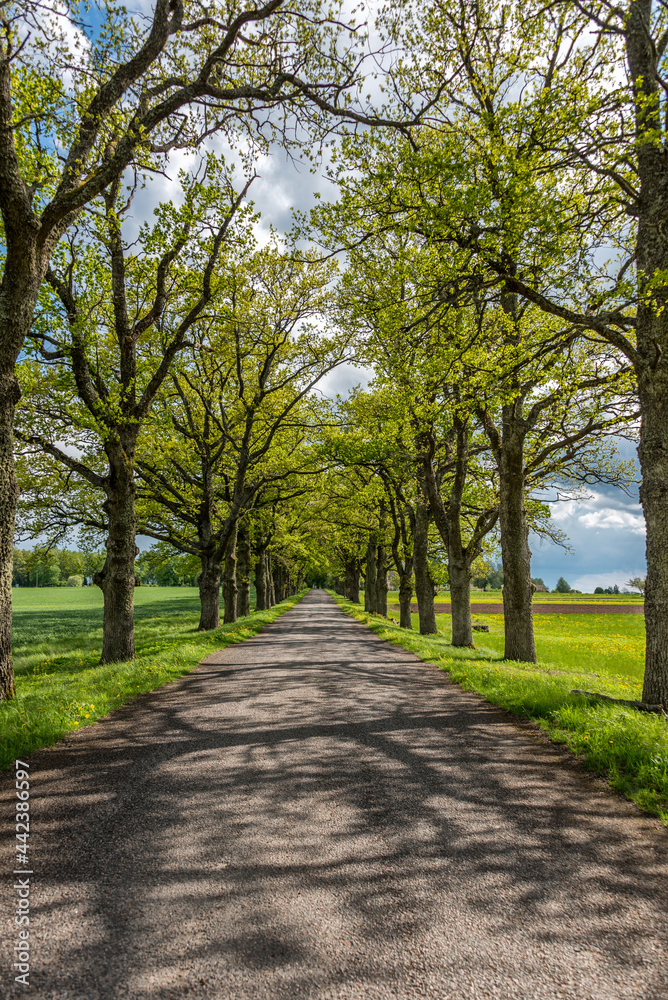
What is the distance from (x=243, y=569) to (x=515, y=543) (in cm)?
1592

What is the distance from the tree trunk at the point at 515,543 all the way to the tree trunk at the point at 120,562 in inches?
360

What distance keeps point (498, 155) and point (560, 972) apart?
8928mm

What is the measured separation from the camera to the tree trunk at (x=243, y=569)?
74.9ft

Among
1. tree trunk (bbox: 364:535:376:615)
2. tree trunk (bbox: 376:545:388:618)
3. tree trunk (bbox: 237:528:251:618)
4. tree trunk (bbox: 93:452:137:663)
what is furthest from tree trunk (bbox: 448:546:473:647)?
tree trunk (bbox: 364:535:376:615)

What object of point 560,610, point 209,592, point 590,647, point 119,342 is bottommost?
point 560,610

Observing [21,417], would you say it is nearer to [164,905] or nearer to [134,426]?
[134,426]

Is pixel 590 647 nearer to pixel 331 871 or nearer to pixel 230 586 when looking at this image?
pixel 230 586

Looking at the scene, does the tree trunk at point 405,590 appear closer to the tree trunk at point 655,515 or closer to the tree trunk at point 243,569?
the tree trunk at point 243,569

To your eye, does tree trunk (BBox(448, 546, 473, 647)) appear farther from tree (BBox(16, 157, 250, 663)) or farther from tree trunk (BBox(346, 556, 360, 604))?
tree trunk (BBox(346, 556, 360, 604))

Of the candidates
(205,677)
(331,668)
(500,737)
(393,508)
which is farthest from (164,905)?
(393,508)

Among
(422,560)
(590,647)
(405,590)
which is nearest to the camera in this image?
(422,560)

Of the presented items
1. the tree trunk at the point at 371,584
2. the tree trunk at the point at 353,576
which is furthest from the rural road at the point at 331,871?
the tree trunk at the point at 353,576

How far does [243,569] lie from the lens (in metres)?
24.1

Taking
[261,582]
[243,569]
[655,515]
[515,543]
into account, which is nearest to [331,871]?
[655,515]
